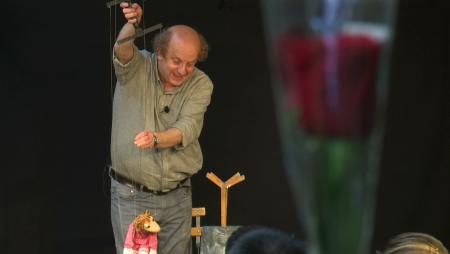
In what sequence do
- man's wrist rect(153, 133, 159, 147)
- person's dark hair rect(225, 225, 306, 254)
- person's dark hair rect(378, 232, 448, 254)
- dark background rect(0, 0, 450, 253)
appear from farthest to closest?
dark background rect(0, 0, 450, 253)
man's wrist rect(153, 133, 159, 147)
person's dark hair rect(378, 232, 448, 254)
person's dark hair rect(225, 225, 306, 254)

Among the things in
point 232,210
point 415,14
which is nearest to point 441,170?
point 415,14

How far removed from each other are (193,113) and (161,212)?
38 cm

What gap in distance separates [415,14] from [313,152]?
2821 mm

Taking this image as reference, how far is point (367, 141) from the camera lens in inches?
22.2

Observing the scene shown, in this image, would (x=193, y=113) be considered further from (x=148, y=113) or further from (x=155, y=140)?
(x=155, y=140)

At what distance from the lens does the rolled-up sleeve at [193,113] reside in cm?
232

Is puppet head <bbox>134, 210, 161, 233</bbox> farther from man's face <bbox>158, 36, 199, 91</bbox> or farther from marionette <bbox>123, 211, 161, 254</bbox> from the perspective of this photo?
man's face <bbox>158, 36, 199, 91</bbox>

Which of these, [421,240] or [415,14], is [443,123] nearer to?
[415,14]

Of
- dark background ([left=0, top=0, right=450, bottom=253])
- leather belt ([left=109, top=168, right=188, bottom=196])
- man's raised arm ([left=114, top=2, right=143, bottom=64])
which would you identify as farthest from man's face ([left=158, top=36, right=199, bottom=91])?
dark background ([left=0, top=0, right=450, bottom=253])

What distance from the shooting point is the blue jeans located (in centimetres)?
251

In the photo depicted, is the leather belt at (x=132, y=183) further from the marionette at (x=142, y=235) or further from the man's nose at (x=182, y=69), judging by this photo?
the man's nose at (x=182, y=69)

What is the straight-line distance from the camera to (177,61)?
2.27 metres

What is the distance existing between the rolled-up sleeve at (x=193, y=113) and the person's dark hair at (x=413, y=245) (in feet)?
2.53

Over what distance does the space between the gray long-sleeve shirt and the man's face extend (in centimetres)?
5
